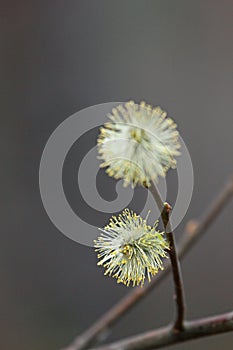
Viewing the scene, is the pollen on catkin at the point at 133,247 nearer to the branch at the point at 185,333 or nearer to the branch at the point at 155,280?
the branch at the point at 185,333

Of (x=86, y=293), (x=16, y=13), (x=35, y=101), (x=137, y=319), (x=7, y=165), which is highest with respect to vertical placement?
(x=16, y=13)

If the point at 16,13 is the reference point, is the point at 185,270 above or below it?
below

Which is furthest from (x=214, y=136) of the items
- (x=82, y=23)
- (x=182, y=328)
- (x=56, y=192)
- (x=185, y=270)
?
(x=182, y=328)

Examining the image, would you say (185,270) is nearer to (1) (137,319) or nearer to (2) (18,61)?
(1) (137,319)

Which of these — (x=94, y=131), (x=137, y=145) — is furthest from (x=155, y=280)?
(x=94, y=131)

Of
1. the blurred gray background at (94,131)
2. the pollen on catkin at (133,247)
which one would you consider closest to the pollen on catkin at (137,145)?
the pollen on catkin at (133,247)

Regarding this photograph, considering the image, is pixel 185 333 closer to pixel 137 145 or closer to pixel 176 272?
pixel 176 272
